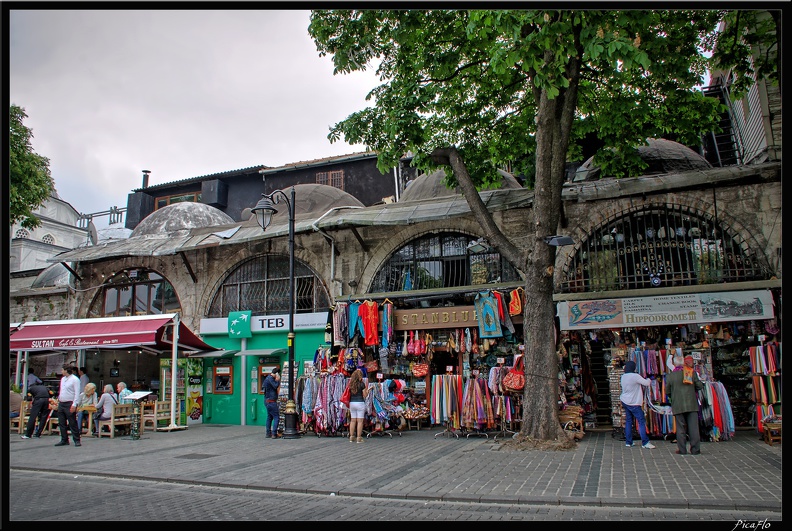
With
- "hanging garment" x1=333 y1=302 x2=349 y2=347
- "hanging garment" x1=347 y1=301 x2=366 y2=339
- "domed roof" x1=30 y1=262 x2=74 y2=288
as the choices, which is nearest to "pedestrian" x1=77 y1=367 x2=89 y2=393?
"hanging garment" x1=333 y1=302 x2=349 y2=347

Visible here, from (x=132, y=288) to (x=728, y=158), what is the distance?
2026 cm

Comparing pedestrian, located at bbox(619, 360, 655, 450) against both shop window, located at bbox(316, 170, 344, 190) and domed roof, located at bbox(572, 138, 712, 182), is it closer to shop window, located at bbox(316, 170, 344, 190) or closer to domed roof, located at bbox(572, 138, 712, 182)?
domed roof, located at bbox(572, 138, 712, 182)

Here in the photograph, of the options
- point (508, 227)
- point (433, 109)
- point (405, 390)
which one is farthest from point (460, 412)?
point (433, 109)

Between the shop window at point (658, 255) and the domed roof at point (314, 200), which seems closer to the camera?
the shop window at point (658, 255)

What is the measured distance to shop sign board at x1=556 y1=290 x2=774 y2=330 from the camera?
451 inches

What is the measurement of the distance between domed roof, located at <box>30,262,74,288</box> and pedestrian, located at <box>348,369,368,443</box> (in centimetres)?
1614

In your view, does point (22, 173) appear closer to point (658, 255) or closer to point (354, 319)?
point (354, 319)

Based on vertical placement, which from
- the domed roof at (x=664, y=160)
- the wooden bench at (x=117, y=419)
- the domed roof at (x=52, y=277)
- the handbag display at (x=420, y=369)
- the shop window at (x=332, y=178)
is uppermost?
the shop window at (x=332, y=178)

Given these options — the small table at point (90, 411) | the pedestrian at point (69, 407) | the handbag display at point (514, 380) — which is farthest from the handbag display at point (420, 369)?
the small table at point (90, 411)

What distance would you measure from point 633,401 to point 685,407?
97 centimetres

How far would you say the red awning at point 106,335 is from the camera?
15062 millimetres

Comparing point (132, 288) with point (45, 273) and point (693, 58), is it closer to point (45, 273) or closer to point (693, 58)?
point (45, 273)

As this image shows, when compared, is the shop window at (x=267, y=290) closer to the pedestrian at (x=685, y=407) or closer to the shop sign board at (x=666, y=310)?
the shop sign board at (x=666, y=310)

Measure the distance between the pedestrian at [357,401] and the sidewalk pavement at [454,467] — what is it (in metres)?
0.37
